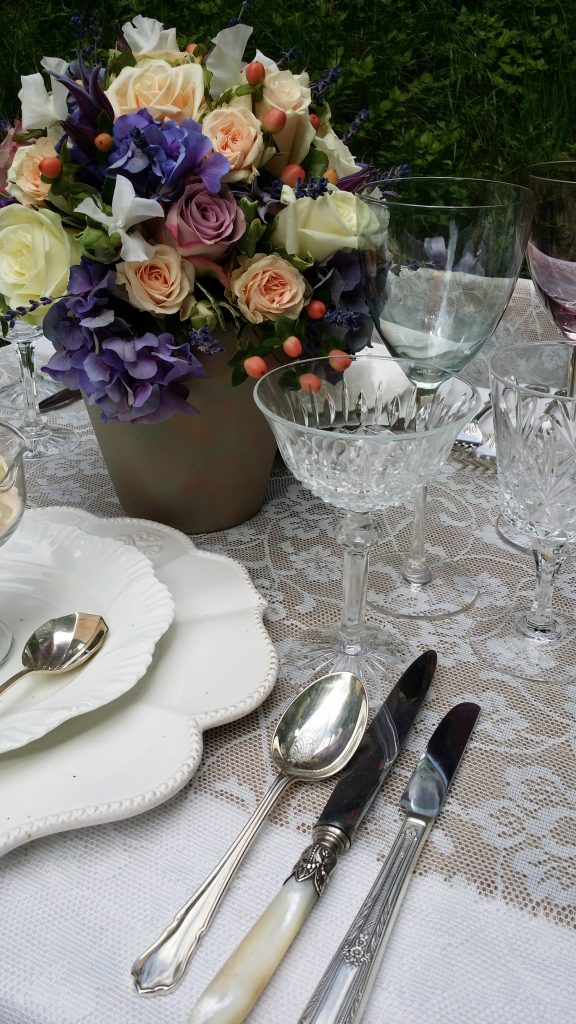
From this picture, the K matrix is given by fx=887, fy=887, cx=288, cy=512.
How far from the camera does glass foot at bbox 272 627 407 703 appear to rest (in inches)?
27.1

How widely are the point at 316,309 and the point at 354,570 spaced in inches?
9.9

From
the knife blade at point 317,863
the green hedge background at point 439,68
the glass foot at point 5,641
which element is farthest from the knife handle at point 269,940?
the green hedge background at point 439,68

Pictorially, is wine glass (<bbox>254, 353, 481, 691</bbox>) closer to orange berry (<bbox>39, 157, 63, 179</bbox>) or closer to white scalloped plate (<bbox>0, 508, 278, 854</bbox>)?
white scalloped plate (<bbox>0, 508, 278, 854</bbox>)

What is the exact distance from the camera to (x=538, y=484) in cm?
69

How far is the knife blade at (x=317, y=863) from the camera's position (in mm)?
440

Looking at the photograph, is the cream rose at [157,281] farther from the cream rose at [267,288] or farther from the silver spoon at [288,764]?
the silver spoon at [288,764]

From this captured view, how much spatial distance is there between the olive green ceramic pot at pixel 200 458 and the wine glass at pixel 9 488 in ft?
0.44

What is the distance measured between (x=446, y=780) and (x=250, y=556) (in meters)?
0.35

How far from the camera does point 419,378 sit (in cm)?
73

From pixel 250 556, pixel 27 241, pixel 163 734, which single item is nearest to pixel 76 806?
pixel 163 734

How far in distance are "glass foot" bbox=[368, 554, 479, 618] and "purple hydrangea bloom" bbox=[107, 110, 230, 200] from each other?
1.25 feet

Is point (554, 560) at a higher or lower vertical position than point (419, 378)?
lower

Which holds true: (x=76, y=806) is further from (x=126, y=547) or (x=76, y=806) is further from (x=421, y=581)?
(x=421, y=581)

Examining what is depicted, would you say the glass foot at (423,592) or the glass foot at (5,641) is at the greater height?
the glass foot at (5,641)
